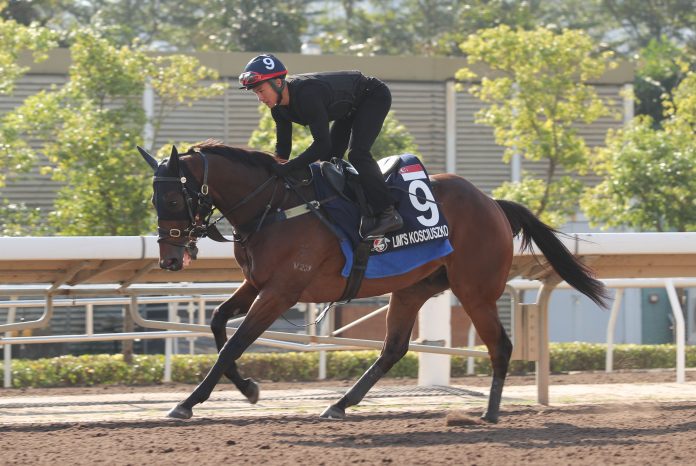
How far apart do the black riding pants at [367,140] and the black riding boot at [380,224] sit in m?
0.04

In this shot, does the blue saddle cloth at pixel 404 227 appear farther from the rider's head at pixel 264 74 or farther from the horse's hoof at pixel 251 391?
the horse's hoof at pixel 251 391

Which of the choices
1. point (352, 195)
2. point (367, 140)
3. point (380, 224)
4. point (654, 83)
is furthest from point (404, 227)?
point (654, 83)

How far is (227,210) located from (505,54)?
1122 cm

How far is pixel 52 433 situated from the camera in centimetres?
622

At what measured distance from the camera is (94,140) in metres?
13.7

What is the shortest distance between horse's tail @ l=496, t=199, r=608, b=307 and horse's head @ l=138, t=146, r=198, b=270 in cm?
231

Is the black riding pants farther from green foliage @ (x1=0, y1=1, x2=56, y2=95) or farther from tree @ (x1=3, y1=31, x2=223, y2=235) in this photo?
green foliage @ (x1=0, y1=1, x2=56, y2=95)

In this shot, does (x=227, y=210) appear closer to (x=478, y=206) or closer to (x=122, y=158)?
(x=478, y=206)

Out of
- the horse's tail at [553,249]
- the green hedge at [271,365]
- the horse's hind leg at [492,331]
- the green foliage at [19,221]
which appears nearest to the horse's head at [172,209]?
the horse's hind leg at [492,331]

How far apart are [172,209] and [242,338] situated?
2.66 feet

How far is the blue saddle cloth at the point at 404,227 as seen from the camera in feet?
21.9

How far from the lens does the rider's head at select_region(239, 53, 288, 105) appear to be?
251 inches

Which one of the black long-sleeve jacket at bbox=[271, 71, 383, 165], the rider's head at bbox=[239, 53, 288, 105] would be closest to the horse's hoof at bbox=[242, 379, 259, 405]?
the black long-sleeve jacket at bbox=[271, 71, 383, 165]

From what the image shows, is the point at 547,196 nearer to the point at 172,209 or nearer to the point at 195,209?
the point at 195,209
